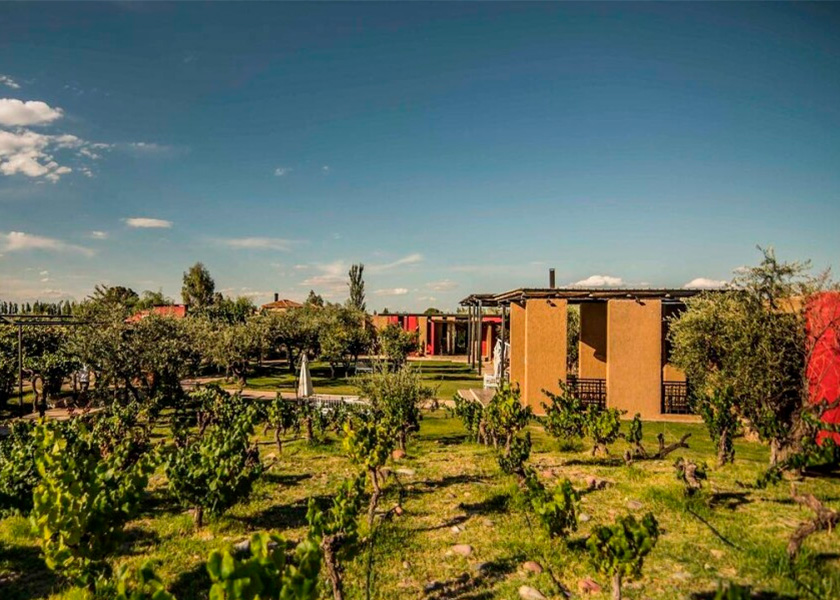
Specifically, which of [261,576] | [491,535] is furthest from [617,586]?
[261,576]

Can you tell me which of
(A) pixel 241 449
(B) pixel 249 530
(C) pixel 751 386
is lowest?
(B) pixel 249 530

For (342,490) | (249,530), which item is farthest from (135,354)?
(342,490)

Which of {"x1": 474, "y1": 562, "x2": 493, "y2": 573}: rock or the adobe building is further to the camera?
the adobe building

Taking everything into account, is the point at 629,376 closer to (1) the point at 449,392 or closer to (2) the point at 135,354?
(1) the point at 449,392

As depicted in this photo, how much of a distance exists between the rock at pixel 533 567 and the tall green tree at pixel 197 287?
53.0 metres

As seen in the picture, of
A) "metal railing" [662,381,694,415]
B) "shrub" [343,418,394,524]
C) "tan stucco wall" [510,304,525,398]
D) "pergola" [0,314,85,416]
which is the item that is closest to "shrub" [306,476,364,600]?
"shrub" [343,418,394,524]

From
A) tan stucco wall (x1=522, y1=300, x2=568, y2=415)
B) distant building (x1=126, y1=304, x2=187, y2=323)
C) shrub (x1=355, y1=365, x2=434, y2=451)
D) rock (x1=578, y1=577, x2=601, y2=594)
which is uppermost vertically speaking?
distant building (x1=126, y1=304, x2=187, y2=323)

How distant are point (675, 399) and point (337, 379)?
16.6 meters

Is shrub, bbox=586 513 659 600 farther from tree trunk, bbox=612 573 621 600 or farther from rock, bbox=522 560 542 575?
rock, bbox=522 560 542 575

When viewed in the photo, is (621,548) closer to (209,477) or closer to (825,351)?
(209,477)

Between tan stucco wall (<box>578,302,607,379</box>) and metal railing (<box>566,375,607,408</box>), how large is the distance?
5.09 feet

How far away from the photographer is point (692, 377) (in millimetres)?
12953

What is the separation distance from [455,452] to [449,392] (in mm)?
10955

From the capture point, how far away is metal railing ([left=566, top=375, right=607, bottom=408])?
17.5 m
